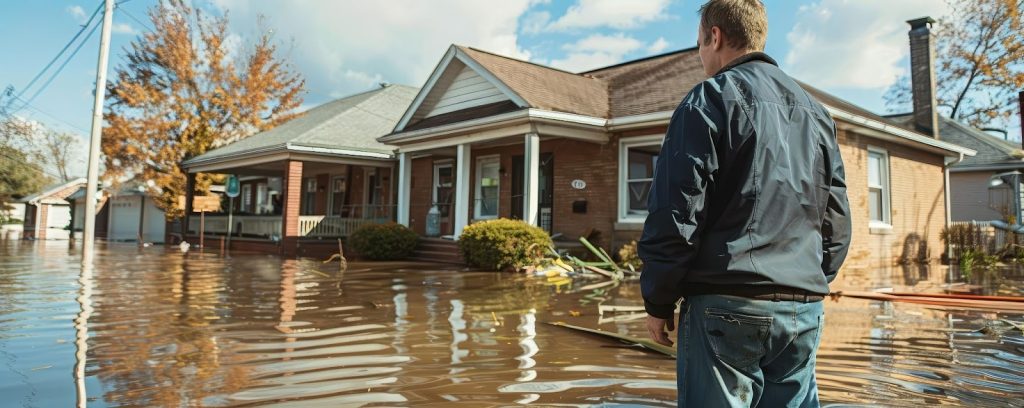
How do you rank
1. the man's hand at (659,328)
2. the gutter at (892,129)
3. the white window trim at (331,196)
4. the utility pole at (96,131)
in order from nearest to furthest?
the man's hand at (659,328)
the gutter at (892,129)
the utility pole at (96,131)
the white window trim at (331,196)

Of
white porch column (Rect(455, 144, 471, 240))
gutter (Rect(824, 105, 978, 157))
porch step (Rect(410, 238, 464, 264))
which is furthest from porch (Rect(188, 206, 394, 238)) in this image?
gutter (Rect(824, 105, 978, 157))

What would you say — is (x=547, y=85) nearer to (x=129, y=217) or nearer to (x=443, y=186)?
(x=443, y=186)

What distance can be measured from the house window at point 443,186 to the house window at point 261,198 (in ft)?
41.5

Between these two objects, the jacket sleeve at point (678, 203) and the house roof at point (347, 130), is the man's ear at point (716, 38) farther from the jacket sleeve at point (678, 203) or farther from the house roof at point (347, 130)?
the house roof at point (347, 130)

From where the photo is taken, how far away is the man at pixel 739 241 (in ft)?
5.53

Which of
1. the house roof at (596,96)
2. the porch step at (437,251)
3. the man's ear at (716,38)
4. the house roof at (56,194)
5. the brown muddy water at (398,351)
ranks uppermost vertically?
the house roof at (596,96)

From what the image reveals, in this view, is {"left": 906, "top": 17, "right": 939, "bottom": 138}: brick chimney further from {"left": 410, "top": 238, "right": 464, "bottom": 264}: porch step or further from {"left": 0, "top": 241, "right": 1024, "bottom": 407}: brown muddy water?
{"left": 410, "top": 238, "right": 464, "bottom": 264}: porch step

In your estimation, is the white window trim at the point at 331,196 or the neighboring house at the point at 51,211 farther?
the neighboring house at the point at 51,211

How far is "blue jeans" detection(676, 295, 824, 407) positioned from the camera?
5.52 feet

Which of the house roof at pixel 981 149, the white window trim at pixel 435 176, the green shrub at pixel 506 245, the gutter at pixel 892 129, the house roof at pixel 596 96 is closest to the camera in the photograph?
the green shrub at pixel 506 245

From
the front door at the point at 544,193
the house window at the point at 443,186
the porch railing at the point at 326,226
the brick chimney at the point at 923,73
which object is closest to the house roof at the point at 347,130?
the house window at the point at 443,186

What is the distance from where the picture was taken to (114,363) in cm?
419

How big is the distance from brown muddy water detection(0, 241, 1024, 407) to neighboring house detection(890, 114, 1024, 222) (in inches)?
616

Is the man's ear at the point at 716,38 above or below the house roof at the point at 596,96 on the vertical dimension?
below
